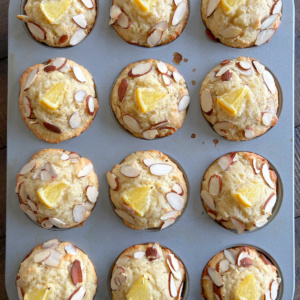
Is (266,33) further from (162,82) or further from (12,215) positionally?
(12,215)

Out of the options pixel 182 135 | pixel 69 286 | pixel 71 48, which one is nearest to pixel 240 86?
pixel 182 135

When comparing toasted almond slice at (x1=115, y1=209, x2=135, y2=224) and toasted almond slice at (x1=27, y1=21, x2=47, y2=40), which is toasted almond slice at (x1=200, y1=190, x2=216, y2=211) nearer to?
toasted almond slice at (x1=115, y1=209, x2=135, y2=224)

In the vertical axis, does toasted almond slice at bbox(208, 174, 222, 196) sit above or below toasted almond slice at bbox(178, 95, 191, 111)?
below

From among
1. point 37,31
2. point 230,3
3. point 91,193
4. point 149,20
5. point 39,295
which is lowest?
point 39,295

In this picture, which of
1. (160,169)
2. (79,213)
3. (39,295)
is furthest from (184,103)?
(39,295)

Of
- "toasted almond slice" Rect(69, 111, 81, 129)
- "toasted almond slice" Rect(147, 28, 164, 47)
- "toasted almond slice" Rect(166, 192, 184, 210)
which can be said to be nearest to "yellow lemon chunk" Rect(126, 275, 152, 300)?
"toasted almond slice" Rect(166, 192, 184, 210)

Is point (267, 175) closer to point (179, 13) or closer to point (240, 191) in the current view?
point (240, 191)
